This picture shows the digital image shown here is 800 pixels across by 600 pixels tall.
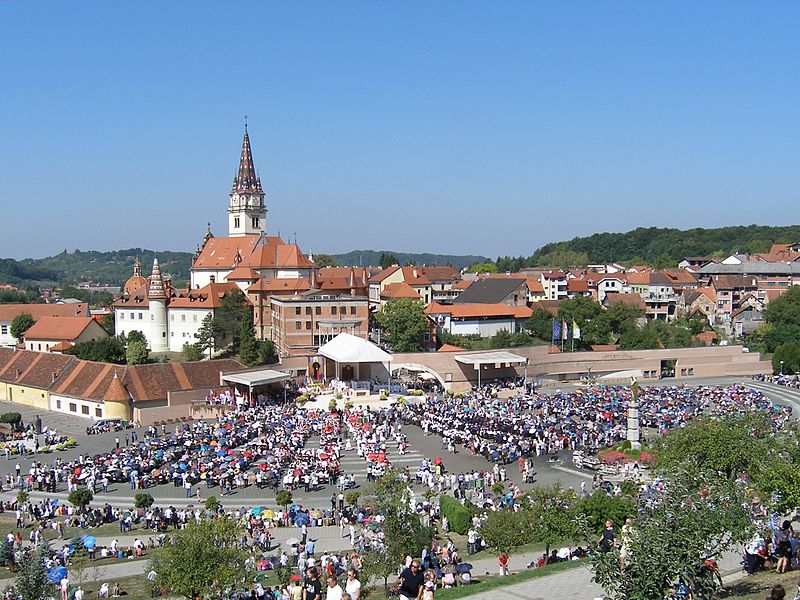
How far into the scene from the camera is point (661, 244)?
153m

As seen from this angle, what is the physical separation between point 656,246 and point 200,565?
14630cm

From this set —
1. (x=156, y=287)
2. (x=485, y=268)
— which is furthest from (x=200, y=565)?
(x=485, y=268)

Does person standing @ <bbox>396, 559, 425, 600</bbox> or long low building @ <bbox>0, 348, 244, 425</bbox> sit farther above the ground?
person standing @ <bbox>396, 559, 425, 600</bbox>

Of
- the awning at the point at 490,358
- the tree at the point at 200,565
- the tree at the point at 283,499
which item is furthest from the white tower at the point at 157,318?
the tree at the point at 200,565

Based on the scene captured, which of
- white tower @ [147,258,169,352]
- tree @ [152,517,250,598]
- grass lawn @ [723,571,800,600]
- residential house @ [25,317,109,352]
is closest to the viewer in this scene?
grass lawn @ [723,571,800,600]

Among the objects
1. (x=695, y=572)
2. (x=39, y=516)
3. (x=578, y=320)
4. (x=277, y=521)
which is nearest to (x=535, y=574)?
(x=695, y=572)

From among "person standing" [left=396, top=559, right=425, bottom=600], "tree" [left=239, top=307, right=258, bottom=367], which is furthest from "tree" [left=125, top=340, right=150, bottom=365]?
"person standing" [left=396, top=559, right=425, bottom=600]

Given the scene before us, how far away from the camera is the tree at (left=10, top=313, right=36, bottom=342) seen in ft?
235

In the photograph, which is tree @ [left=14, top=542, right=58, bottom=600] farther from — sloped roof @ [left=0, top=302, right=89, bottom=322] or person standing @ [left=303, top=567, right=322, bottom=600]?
sloped roof @ [left=0, top=302, right=89, bottom=322]

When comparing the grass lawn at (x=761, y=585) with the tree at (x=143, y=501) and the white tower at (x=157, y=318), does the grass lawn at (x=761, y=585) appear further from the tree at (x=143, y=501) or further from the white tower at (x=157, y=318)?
the white tower at (x=157, y=318)

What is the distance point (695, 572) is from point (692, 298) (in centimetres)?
8305

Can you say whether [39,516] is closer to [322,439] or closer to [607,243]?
[322,439]

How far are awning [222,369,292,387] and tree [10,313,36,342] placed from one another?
31.6 meters

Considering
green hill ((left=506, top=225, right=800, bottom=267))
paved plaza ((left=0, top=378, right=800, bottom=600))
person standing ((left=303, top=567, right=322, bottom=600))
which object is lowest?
paved plaza ((left=0, top=378, right=800, bottom=600))
